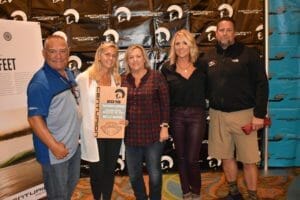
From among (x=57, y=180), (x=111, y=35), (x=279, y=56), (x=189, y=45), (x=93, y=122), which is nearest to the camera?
(x=57, y=180)

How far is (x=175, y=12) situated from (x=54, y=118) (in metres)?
2.18

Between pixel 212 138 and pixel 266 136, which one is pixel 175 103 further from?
pixel 266 136

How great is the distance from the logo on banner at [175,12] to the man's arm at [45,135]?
7.26 ft

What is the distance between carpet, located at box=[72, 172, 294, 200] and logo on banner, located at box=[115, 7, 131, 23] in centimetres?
177

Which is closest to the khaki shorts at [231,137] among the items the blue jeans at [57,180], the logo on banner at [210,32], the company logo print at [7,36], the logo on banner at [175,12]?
the logo on banner at [210,32]

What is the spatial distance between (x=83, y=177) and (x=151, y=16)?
1.98 meters

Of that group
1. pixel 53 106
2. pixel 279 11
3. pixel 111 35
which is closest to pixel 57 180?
pixel 53 106

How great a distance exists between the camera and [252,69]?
9.37 ft

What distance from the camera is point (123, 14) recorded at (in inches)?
147

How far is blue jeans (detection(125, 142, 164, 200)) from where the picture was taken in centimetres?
266

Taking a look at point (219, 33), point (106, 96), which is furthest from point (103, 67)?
point (219, 33)

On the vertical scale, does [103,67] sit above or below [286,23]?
below

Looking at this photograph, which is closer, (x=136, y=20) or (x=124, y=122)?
(x=124, y=122)

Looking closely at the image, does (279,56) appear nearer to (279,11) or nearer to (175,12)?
(279,11)
